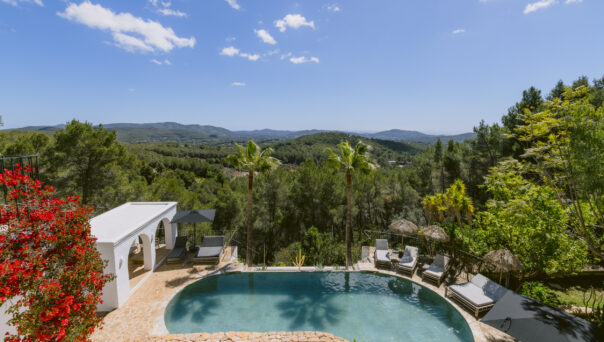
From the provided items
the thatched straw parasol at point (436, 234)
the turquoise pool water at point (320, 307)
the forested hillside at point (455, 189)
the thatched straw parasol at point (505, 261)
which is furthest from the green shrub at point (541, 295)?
the thatched straw parasol at point (436, 234)

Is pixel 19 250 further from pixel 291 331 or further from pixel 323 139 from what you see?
pixel 323 139

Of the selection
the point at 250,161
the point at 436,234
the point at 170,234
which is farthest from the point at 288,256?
the point at 436,234

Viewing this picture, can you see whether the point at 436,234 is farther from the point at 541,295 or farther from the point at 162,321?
the point at 162,321

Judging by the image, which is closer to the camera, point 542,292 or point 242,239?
point 542,292

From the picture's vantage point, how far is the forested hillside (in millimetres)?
6723

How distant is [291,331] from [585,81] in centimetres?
2868

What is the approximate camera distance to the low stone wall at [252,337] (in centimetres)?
621

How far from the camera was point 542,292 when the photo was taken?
754 cm

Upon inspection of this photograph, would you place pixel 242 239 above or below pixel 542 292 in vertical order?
below

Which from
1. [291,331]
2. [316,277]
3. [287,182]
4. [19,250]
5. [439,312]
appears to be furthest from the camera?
[287,182]

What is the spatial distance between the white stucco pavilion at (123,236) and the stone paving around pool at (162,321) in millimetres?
458

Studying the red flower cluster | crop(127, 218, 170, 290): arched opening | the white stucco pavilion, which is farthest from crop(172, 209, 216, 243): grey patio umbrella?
the red flower cluster

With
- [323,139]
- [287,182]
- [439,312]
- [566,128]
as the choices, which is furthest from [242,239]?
[323,139]

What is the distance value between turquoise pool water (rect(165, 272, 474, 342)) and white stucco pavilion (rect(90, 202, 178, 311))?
1670 millimetres
